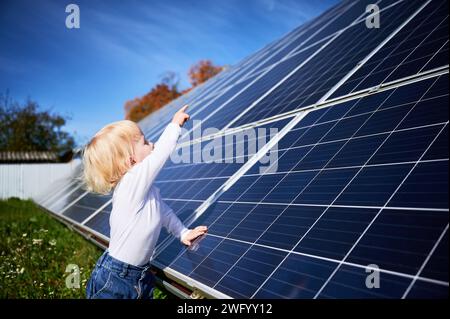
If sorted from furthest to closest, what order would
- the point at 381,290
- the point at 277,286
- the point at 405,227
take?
the point at 277,286 → the point at 405,227 → the point at 381,290

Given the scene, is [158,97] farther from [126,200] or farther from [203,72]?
[126,200]

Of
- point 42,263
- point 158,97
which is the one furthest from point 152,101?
point 42,263

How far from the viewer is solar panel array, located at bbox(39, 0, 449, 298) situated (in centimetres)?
259

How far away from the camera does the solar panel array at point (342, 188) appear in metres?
2.59

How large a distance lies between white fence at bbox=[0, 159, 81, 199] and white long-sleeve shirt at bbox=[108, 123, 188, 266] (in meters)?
32.9

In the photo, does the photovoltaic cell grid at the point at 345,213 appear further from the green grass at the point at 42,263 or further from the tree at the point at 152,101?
the tree at the point at 152,101

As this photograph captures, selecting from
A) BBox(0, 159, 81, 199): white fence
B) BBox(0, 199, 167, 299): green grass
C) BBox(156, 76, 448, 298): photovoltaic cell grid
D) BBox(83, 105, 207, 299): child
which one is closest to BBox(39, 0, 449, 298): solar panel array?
BBox(156, 76, 448, 298): photovoltaic cell grid

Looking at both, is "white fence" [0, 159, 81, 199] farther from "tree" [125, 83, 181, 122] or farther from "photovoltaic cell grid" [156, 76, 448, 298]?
"photovoltaic cell grid" [156, 76, 448, 298]

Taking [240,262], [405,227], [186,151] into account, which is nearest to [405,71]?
[405,227]

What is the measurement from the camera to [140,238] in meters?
3.56

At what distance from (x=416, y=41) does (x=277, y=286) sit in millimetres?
4059

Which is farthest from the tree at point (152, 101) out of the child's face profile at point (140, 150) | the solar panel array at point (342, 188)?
the child's face profile at point (140, 150)

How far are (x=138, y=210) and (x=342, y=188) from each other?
6.19 ft

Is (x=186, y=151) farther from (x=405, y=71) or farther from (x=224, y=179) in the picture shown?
(x=405, y=71)
